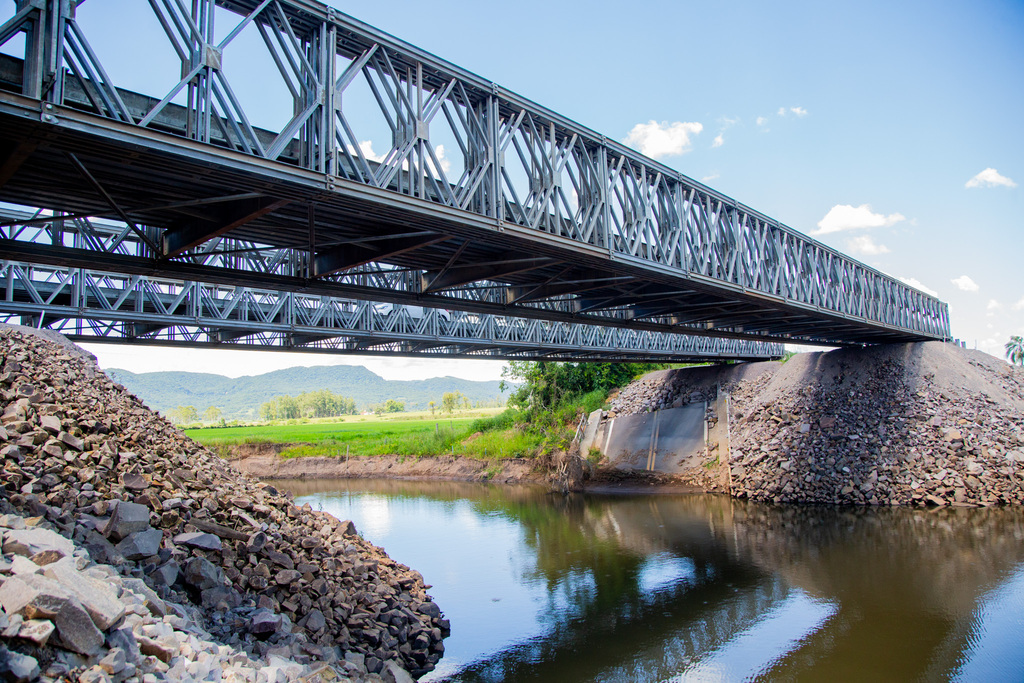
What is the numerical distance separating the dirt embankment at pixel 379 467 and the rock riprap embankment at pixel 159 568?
90.2 feet

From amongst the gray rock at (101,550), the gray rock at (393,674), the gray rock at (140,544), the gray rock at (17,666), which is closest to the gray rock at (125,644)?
the gray rock at (17,666)

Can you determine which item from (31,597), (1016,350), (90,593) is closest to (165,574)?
(90,593)

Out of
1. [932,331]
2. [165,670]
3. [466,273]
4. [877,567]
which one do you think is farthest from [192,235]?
[932,331]

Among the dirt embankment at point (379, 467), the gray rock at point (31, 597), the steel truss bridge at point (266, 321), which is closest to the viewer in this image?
the gray rock at point (31, 597)

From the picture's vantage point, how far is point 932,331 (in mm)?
37469

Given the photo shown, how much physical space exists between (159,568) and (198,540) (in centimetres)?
101

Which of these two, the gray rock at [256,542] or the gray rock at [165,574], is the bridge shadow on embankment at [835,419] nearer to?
the gray rock at [256,542]

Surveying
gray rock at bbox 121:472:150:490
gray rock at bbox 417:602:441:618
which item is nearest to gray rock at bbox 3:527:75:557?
gray rock at bbox 121:472:150:490

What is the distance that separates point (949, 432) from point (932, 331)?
1290 centimetres

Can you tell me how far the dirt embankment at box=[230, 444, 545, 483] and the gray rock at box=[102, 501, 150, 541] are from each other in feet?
103

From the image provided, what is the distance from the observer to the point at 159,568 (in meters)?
8.47

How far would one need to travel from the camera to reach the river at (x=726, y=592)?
467 inches

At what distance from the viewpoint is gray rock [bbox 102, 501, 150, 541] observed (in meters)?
8.55

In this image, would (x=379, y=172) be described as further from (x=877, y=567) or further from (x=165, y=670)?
(x=877, y=567)
